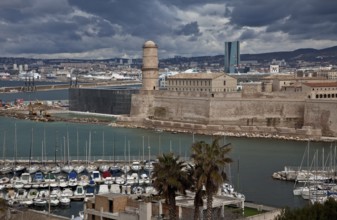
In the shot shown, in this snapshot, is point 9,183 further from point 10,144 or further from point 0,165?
point 10,144

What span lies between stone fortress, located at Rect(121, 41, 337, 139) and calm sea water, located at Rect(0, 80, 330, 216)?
2.23 meters

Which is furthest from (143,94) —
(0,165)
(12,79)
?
(12,79)

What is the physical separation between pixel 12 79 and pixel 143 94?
131763mm

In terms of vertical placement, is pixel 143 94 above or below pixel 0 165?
above

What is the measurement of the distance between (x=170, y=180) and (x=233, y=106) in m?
28.6

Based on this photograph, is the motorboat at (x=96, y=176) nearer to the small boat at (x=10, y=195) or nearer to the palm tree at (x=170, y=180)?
the small boat at (x=10, y=195)

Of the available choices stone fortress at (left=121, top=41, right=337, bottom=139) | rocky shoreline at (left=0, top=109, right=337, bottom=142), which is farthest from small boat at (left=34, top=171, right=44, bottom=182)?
stone fortress at (left=121, top=41, right=337, bottom=139)

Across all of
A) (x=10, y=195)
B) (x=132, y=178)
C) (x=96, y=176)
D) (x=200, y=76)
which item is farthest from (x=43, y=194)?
(x=200, y=76)

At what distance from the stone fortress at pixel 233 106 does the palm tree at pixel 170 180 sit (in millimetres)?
23685

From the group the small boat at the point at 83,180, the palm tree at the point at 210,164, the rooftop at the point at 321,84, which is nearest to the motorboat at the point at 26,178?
the small boat at the point at 83,180

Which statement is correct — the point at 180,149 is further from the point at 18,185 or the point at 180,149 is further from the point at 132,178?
the point at 18,185

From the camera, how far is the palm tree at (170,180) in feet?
34.2

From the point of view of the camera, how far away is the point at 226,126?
36875mm

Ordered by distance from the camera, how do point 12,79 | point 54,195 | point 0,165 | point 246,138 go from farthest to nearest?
point 12,79, point 246,138, point 0,165, point 54,195
